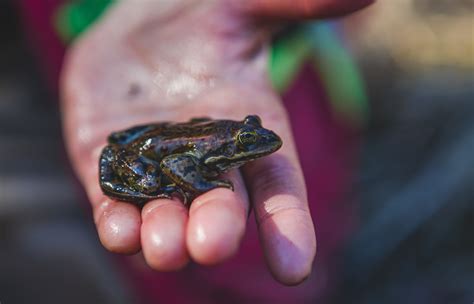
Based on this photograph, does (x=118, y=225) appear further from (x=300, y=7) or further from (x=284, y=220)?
(x=300, y=7)

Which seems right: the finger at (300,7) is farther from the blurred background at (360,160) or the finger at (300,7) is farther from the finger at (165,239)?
the finger at (165,239)

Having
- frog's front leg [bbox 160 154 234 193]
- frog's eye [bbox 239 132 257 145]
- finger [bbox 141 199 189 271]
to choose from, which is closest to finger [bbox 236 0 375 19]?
frog's eye [bbox 239 132 257 145]

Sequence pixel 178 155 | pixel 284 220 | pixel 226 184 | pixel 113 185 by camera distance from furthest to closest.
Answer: pixel 178 155 < pixel 113 185 < pixel 226 184 < pixel 284 220

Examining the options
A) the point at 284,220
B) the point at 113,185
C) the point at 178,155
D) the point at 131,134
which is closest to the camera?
the point at 284,220

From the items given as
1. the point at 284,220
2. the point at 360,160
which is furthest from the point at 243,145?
the point at 360,160

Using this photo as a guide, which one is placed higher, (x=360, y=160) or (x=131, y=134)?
(x=131, y=134)

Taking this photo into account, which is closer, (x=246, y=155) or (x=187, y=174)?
(x=187, y=174)

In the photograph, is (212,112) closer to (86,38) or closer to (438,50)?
(86,38)

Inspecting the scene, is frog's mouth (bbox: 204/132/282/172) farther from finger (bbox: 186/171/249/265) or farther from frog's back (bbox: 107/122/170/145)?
finger (bbox: 186/171/249/265)
